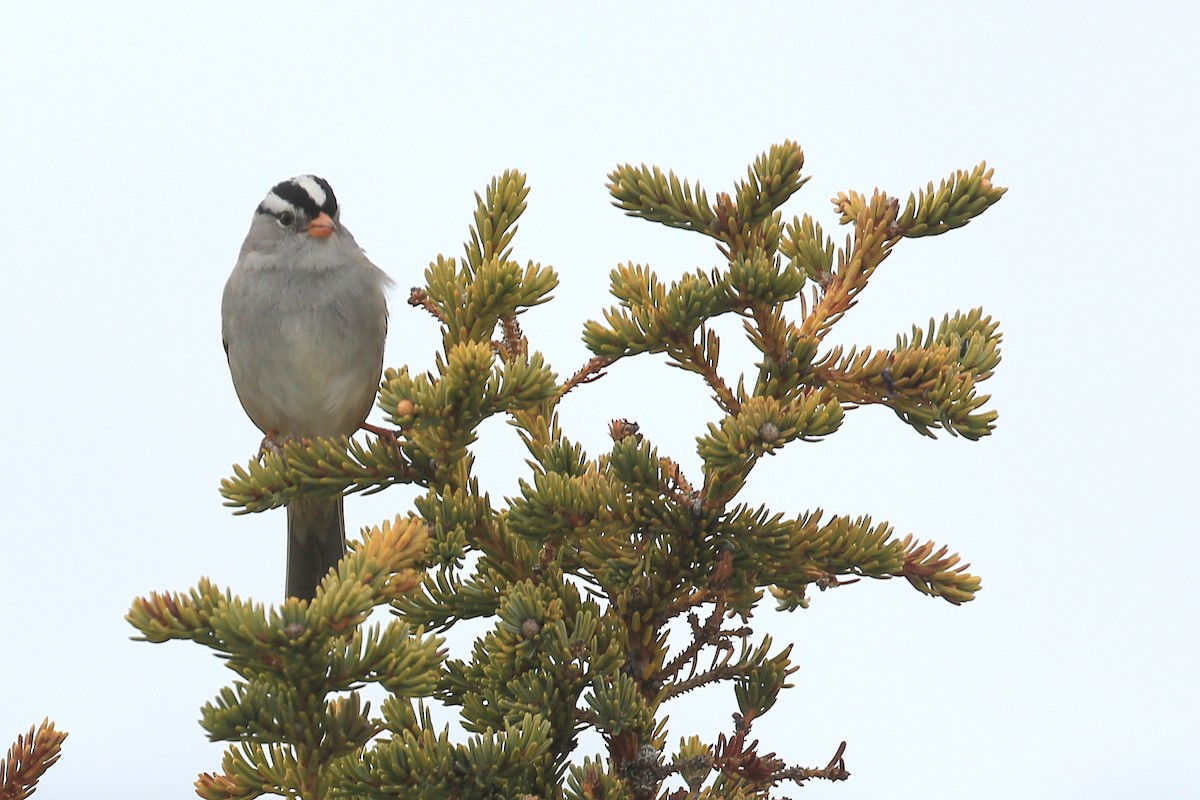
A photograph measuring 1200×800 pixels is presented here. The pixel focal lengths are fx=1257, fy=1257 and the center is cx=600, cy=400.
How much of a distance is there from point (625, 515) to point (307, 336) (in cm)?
166

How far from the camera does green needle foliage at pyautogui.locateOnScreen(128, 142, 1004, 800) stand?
6.75 feet

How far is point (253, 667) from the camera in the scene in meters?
1.75

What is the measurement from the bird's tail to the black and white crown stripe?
0.89 m

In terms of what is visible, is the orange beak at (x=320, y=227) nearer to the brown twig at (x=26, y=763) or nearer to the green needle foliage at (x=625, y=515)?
the green needle foliage at (x=625, y=515)

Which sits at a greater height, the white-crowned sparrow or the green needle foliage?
the white-crowned sparrow

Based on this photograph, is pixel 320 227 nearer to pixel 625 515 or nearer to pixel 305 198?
pixel 305 198

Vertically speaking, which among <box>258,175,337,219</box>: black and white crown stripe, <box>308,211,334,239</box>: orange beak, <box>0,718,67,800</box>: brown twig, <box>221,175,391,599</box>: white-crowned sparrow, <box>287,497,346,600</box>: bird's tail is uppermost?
<box>258,175,337,219</box>: black and white crown stripe

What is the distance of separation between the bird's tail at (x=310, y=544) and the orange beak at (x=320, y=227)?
0.79 metres

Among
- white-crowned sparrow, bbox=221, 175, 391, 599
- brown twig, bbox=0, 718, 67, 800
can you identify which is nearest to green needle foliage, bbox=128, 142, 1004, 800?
brown twig, bbox=0, 718, 67, 800

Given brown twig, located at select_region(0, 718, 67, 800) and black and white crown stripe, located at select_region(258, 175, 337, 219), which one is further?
black and white crown stripe, located at select_region(258, 175, 337, 219)

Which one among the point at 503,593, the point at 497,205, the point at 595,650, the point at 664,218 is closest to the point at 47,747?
the point at 503,593

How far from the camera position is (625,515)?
2207mm

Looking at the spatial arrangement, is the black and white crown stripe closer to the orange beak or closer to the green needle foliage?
the orange beak

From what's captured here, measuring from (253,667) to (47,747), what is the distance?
77 cm
